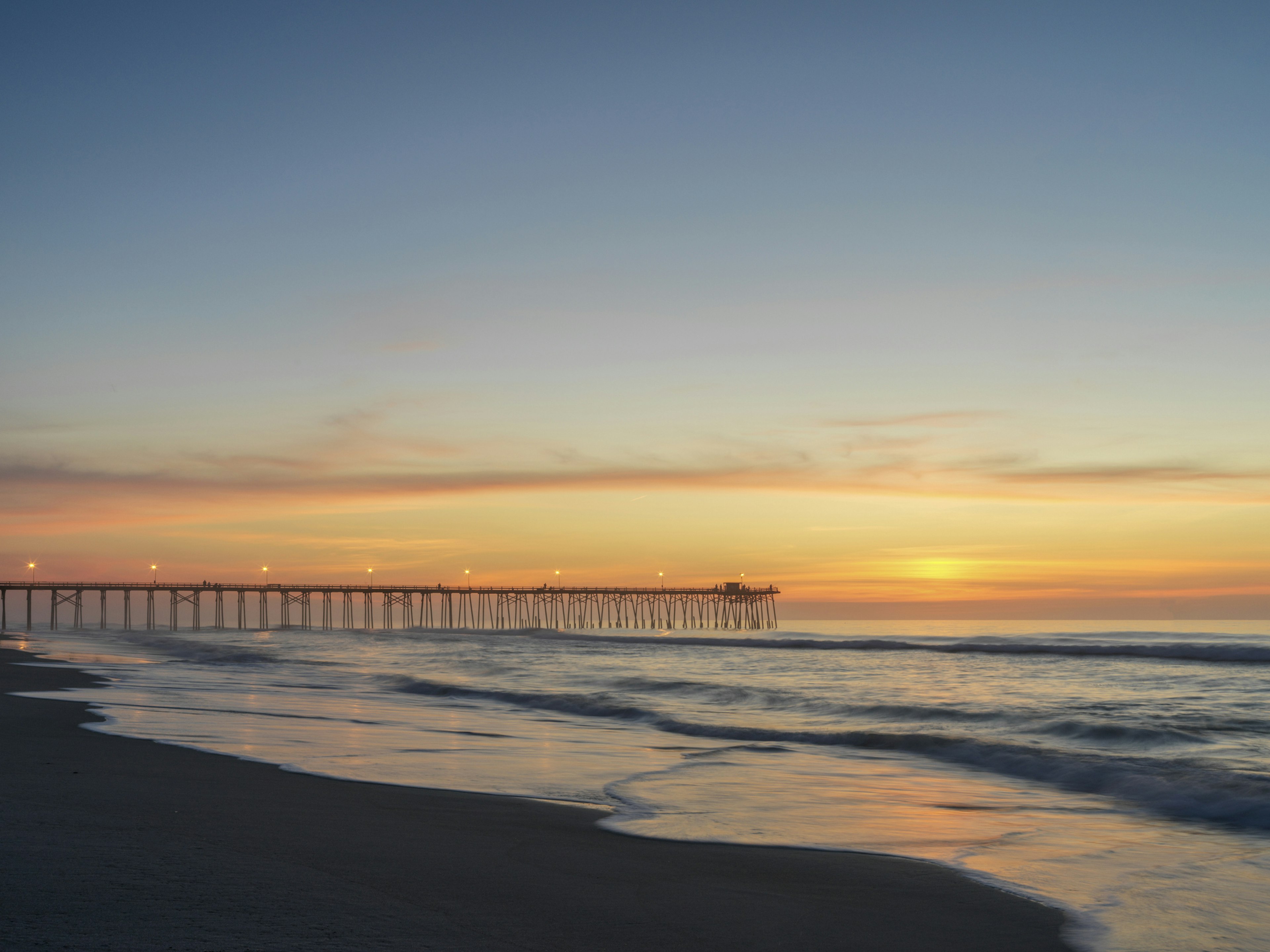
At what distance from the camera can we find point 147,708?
483 inches

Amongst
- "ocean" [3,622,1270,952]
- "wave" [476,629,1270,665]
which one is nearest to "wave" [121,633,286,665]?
"ocean" [3,622,1270,952]

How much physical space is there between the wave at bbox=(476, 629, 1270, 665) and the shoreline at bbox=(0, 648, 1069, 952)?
29.7 meters

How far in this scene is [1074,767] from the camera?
9.55 m

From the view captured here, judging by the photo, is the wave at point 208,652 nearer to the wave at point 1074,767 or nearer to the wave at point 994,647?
the wave at point 1074,767

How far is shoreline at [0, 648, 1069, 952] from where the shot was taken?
11.2 ft

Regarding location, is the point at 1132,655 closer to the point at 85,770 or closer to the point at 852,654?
the point at 852,654

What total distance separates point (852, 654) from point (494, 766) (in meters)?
31.5

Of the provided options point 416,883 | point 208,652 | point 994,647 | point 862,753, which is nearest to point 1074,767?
point 862,753

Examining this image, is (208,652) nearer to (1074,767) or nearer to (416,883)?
(1074,767)

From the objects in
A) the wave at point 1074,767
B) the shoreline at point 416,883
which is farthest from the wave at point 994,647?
the shoreline at point 416,883

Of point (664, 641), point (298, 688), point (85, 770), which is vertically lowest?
point (664, 641)

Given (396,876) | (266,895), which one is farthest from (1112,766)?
(266,895)

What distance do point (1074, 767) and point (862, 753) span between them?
7.57 ft

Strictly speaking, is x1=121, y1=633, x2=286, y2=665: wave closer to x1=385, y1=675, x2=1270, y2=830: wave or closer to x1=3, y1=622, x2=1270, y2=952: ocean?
x1=3, y1=622, x2=1270, y2=952: ocean
